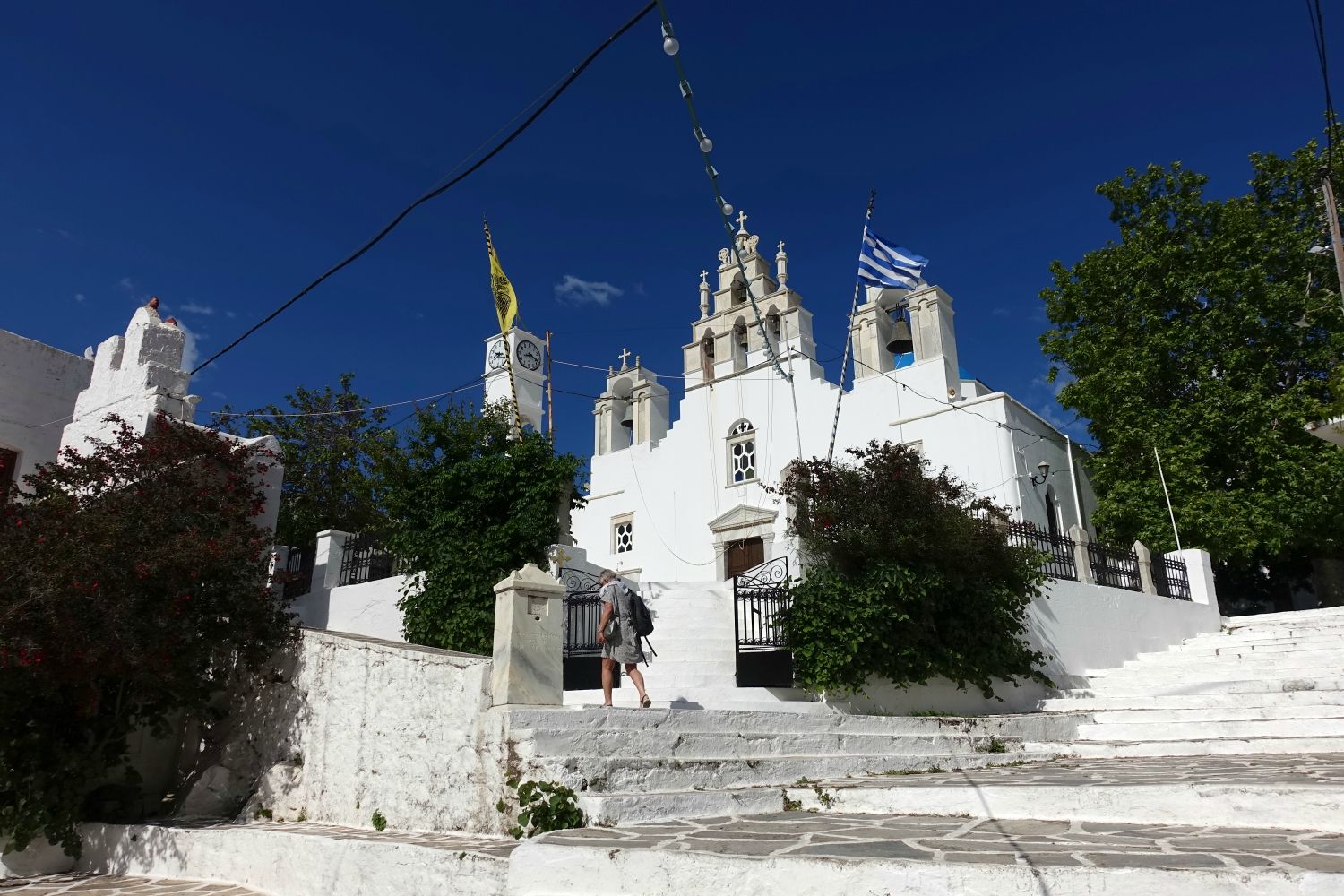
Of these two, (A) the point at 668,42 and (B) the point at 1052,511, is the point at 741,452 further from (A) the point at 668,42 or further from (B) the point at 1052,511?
(A) the point at 668,42

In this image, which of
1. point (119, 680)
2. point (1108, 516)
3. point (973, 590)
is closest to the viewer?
point (119, 680)

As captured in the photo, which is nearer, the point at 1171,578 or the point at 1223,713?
the point at 1223,713

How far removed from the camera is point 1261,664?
11203mm

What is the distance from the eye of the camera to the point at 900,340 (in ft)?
63.4

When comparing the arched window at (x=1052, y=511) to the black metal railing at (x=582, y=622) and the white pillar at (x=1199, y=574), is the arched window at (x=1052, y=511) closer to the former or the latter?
the white pillar at (x=1199, y=574)

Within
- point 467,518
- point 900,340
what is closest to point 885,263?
point 900,340

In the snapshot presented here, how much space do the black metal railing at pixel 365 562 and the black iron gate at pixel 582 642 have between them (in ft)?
13.8

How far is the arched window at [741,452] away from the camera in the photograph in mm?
20016

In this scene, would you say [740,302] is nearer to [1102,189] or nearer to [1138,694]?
[1102,189]

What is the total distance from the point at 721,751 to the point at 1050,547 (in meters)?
9.04

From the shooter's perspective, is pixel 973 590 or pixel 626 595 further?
pixel 973 590

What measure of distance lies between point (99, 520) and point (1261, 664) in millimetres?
12992

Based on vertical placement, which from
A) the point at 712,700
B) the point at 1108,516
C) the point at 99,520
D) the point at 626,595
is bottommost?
the point at 712,700

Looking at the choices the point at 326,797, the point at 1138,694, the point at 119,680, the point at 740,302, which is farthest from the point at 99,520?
the point at 740,302
